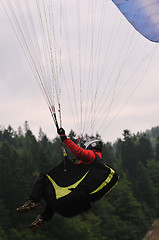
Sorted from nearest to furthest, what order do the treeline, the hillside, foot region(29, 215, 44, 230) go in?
foot region(29, 215, 44, 230)
the treeline
the hillside

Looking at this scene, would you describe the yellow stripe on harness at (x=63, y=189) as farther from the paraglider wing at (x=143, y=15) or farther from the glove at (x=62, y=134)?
the paraglider wing at (x=143, y=15)

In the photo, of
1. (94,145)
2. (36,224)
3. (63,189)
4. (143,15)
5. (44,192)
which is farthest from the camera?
(143,15)

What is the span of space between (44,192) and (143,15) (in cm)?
557

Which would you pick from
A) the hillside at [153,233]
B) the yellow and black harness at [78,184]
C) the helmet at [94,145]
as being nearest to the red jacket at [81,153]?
the yellow and black harness at [78,184]

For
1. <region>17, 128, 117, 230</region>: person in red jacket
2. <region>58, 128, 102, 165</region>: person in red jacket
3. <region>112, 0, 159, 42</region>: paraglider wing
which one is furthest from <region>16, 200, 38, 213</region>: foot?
<region>112, 0, 159, 42</region>: paraglider wing

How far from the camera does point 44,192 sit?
20.6 feet

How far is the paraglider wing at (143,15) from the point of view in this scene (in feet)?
26.6

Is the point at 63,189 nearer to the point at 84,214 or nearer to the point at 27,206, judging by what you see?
the point at 27,206

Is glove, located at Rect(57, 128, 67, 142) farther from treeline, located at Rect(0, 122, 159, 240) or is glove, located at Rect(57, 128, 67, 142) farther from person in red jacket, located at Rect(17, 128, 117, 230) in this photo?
treeline, located at Rect(0, 122, 159, 240)

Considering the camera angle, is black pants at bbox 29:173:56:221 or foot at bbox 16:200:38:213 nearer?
foot at bbox 16:200:38:213

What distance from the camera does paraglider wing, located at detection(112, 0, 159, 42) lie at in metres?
8.11

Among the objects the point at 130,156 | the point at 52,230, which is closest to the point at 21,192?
the point at 52,230

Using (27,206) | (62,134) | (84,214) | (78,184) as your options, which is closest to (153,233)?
(84,214)

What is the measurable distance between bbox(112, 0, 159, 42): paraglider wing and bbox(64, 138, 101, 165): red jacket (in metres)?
4.23
